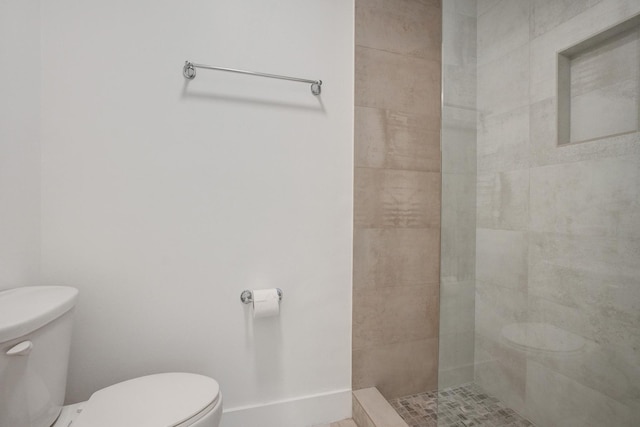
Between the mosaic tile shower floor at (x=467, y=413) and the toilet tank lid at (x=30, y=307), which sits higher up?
the toilet tank lid at (x=30, y=307)

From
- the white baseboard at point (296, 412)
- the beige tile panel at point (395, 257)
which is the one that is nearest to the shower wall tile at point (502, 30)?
the beige tile panel at point (395, 257)

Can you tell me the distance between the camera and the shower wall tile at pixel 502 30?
1.01 metres

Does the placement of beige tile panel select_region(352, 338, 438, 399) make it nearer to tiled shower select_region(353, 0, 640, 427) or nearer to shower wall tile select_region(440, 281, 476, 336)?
tiled shower select_region(353, 0, 640, 427)

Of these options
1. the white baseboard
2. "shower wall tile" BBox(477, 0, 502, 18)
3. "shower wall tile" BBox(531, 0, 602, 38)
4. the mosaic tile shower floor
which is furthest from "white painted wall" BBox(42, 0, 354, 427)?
"shower wall tile" BBox(531, 0, 602, 38)

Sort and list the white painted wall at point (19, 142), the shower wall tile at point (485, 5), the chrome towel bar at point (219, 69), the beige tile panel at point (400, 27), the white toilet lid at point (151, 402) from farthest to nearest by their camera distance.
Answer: the beige tile panel at point (400, 27)
the chrome towel bar at point (219, 69)
the shower wall tile at point (485, 5)
the white painted wall at point (19, 142)
the white toilet lid at point (151, 402)

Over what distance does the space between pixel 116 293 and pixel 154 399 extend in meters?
0.46

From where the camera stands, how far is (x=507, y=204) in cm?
105

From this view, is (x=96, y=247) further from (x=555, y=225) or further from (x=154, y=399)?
(x=555, y=225)

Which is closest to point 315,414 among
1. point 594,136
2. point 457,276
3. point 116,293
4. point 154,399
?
point 154,399

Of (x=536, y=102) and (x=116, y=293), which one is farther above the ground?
(x=536, y=102)

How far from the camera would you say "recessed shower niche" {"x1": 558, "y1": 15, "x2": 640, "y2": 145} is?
0.75 m

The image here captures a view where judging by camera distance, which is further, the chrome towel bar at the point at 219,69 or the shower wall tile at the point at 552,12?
the chrome towel bar at the point at 219,69

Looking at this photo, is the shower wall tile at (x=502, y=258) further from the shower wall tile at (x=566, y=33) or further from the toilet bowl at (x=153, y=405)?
the toilet bowl at (x=153, y=405)

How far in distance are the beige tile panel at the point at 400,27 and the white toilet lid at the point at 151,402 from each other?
5.37 feet
